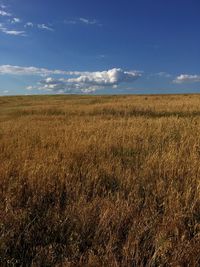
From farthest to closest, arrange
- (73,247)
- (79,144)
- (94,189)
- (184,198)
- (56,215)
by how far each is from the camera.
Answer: (79,144) → (94,189) → (184,198) → (56,215) → (73,247)

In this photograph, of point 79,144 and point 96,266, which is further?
point 79,144

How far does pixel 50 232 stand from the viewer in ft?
11.1

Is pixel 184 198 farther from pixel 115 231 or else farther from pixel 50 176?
pixel 50 176

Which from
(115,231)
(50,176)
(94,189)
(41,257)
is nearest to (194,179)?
(94,189)

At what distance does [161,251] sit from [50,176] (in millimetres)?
2216

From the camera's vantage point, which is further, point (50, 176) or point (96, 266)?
point (50, 176)

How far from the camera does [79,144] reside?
670 centimetres

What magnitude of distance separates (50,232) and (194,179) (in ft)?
7.16

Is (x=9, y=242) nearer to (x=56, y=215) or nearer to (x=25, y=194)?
(x=56, y=215)

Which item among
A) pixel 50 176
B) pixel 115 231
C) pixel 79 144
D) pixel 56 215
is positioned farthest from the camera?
pixel 79 144

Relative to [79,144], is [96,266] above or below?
below

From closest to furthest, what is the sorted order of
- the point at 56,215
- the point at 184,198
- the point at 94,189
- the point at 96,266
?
the point at 96,266, the point at 56,215, the point at 184,198, the point at 94,189

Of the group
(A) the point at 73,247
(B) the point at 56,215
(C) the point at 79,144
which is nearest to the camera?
(A) the point at 73,247

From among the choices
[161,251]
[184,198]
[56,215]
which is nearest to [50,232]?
[56,215]
